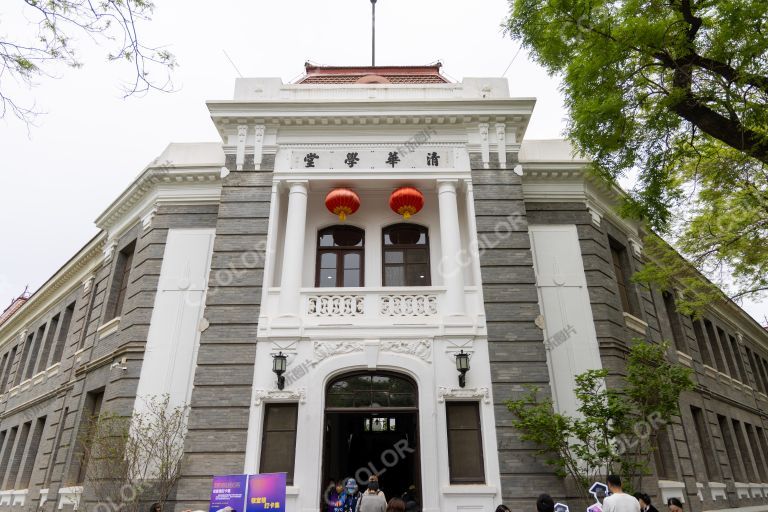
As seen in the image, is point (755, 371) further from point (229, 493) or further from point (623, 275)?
point (229, 493)

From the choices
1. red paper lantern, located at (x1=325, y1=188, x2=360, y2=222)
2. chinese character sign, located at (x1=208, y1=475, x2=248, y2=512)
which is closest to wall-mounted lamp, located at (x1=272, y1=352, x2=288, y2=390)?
chinese character sign, located at (x1=208, y1=475, x2=248, y2=512)

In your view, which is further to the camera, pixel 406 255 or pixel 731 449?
pixel 731 449

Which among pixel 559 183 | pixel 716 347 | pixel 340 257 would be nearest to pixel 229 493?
pixel 340 257

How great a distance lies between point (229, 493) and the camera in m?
8.66

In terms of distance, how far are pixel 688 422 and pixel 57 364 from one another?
20023 millimetres

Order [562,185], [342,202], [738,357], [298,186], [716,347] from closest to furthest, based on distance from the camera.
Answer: [342,202], [298,186], [562,185], [716,347], [738,357]

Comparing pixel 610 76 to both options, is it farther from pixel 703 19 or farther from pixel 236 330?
pixel 236 330

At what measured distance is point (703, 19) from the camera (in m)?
8.12

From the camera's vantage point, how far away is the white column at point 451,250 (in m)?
11.5

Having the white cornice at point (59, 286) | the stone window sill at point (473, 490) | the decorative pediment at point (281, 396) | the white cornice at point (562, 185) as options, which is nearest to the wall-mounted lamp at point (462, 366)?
the stone window sill at point (473, 490)

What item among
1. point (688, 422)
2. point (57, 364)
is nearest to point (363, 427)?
point (688, 422)

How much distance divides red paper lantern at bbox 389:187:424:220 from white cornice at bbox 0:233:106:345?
33.9 ft

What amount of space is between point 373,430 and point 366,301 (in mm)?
5333

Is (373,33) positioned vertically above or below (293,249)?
above
